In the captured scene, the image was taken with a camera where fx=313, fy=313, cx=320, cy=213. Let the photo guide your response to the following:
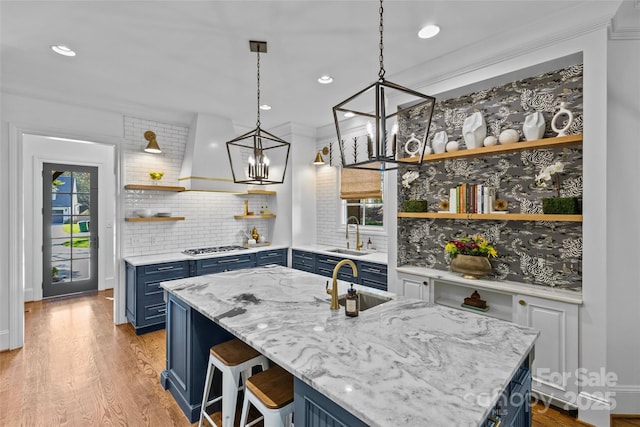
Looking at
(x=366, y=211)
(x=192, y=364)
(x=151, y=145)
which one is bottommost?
(x=192, y=364)

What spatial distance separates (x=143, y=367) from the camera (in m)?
2.92

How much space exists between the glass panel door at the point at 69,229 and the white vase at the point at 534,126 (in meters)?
6.37

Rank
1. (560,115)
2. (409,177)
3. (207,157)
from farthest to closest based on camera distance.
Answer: (207,157)
(409,177)
(560,115)

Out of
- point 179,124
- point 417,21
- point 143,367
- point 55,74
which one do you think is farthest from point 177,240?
point 417,21

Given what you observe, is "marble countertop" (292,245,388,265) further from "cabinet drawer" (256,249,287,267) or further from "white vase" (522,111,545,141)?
"white vase" (522,111,545,141)

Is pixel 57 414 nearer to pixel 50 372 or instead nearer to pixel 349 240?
pixel 50 372

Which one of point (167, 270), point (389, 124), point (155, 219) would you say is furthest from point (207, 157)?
point (389, 124)

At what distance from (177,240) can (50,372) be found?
80.2 inches

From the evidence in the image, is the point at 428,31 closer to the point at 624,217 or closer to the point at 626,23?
the point at 626,23

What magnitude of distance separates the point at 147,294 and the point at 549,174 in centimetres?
421

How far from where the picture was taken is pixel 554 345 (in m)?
2.26

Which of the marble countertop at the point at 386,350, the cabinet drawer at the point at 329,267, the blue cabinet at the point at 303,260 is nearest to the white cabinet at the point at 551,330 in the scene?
the marble countertop at the point at 386,350

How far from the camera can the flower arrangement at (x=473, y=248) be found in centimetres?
272

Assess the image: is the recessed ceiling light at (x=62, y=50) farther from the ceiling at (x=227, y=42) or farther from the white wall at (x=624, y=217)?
the white wall at (x=624, y=217)
